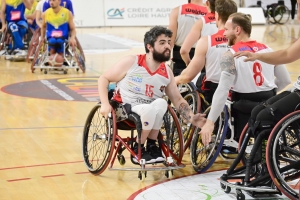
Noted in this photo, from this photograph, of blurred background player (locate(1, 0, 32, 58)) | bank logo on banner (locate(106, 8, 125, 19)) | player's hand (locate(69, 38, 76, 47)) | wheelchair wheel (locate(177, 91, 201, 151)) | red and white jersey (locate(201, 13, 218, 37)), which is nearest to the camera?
wheelchair wheel (locate(177, 91, 201, 151))

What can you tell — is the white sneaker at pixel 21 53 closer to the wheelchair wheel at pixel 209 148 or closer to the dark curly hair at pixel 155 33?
the wheelchair wheel at pixel 209 148

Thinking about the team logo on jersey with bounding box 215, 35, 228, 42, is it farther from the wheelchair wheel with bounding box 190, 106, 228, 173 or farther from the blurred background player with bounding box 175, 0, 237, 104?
the wheelchair wheel with bounding box 190, 106, 228, 173

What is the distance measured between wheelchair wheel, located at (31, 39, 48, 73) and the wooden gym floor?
0.58ft

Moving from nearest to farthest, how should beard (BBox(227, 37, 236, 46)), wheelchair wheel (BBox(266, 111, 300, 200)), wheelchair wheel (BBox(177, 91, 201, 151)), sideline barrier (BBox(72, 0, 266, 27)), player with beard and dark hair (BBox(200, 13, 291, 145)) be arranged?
1. wheelchair wheel (BBox(266, 111, 300, 200))
2. player with beard and dark hair (BBox(200, 13, 291, 145))
3. beard (BBox(227, 37, 236, 46))
4. wheelchair wheel (BBox(177, 91, 201, 151))
5. sideline barrier (BBox(72, 0, 266, 27))

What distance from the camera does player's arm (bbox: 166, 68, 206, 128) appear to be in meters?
5.54

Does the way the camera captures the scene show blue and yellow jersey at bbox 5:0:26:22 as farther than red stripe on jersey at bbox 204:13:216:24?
Yes

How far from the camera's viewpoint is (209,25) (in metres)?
6.94

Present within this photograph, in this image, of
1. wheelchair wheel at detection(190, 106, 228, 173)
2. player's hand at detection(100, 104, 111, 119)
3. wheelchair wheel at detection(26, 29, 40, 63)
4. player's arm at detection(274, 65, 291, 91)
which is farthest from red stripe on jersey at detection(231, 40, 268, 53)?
wheelchair wheel at detection(26, 29, 40, 63)

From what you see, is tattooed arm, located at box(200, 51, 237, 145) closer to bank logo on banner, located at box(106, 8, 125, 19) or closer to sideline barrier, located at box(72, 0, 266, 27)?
sideline barrier, located at box(72, 0, 266, 27)

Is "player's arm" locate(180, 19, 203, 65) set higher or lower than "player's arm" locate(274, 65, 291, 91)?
higher

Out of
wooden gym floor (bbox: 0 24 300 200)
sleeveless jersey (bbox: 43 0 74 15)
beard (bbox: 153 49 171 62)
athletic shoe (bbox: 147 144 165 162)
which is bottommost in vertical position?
wooden gym floor (bbox: 0 24 300 200)

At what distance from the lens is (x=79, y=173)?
5824 millimetres

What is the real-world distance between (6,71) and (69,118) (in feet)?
14.9

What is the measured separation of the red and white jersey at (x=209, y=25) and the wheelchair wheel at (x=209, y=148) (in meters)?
1.37
